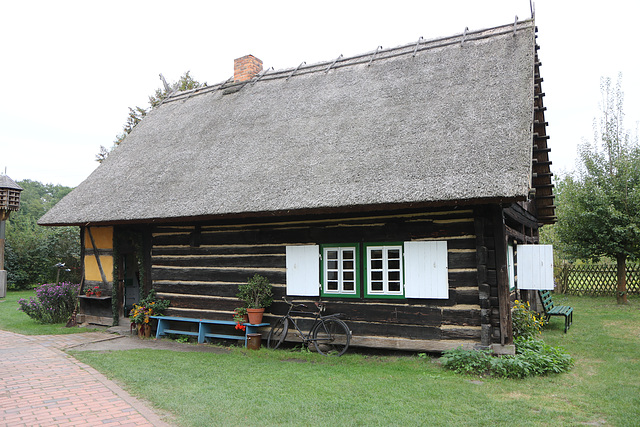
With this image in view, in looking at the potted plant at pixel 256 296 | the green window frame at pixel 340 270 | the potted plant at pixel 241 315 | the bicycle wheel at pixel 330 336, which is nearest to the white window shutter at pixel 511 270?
the green window frame at pixel 340 270

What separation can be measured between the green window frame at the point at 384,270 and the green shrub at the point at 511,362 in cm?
133

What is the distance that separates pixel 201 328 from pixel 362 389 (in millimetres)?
4723

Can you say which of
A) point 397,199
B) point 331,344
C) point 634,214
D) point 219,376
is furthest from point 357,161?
point 634,214

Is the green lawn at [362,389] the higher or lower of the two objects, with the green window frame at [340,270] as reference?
lower

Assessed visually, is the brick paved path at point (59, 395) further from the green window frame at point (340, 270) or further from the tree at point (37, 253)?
the tree at point (37, 253)

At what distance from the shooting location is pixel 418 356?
7.60m

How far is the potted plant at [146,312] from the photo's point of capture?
1030 cm

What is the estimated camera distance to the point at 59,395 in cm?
593

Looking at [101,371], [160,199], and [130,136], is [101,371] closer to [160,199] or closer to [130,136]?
[160,199]

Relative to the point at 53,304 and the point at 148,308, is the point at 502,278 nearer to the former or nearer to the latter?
the point at 148,308

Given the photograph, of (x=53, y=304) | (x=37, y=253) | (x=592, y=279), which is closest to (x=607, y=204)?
(x=592, y=279)

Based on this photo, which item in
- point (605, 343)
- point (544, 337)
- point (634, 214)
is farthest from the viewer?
point (634, 214)

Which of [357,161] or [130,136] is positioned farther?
[130,136]

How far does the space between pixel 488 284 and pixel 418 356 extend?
62.0 inches
